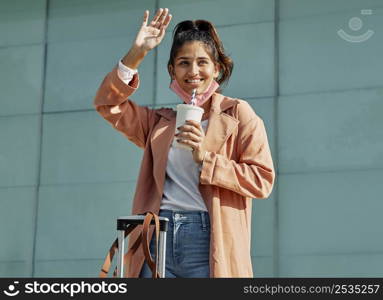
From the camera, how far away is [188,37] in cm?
404

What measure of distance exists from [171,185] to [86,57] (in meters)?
3.60

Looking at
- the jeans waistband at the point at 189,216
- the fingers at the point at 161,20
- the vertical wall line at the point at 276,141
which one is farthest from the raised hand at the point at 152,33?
the vertical wall line at the point at 276,141

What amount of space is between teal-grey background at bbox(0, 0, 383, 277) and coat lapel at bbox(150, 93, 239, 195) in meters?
2.49

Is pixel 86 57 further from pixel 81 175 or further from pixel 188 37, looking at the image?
pixel 188 37

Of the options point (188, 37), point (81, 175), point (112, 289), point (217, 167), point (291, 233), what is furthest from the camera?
point (81, 175)

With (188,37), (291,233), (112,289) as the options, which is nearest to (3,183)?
(291,233)

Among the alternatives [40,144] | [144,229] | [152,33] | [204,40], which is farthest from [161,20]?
[40,144]

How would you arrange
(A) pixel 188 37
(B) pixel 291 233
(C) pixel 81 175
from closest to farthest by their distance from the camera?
1. (A) pixel 188 37
2. (B) pixel 291 233
3. (C) pixel 81 175

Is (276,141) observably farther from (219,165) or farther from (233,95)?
(219,165)

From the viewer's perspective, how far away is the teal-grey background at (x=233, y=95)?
6.34 m

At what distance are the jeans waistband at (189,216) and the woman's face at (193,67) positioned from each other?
20.5 inches

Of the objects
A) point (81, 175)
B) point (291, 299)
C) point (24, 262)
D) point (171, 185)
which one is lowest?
point (291, 299)

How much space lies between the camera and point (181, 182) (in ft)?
12.5

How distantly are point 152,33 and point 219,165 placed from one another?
622 millimetres
